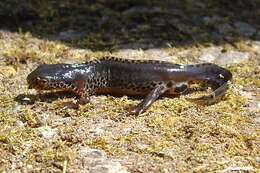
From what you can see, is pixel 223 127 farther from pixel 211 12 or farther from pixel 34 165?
pixel 211 12

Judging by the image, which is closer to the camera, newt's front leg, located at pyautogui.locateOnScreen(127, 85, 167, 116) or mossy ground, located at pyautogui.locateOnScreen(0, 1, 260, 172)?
mossy ground, located at pyautogui.locateOnScreen(0, 1, 260, 172)

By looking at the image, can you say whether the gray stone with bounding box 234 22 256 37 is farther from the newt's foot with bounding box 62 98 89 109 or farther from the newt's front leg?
the newt's foot with bounding box 62 98 89 109

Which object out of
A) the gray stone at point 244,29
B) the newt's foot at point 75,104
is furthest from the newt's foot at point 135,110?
the gray stone at point 244,29

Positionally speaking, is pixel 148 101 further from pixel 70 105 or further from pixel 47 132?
pixel 47 132

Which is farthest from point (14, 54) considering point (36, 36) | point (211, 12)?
point (211, 12)

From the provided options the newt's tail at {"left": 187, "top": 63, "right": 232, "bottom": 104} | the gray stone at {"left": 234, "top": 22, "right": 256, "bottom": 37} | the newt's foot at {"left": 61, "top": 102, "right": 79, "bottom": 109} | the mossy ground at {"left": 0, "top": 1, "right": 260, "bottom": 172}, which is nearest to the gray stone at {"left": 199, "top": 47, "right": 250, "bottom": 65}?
the mossy ground at {"left": 0, "top": 1, "right": 260, "bottom": 172}

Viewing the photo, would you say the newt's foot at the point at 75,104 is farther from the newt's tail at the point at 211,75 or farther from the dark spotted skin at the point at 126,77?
the newt's tail at the point at 211,75
